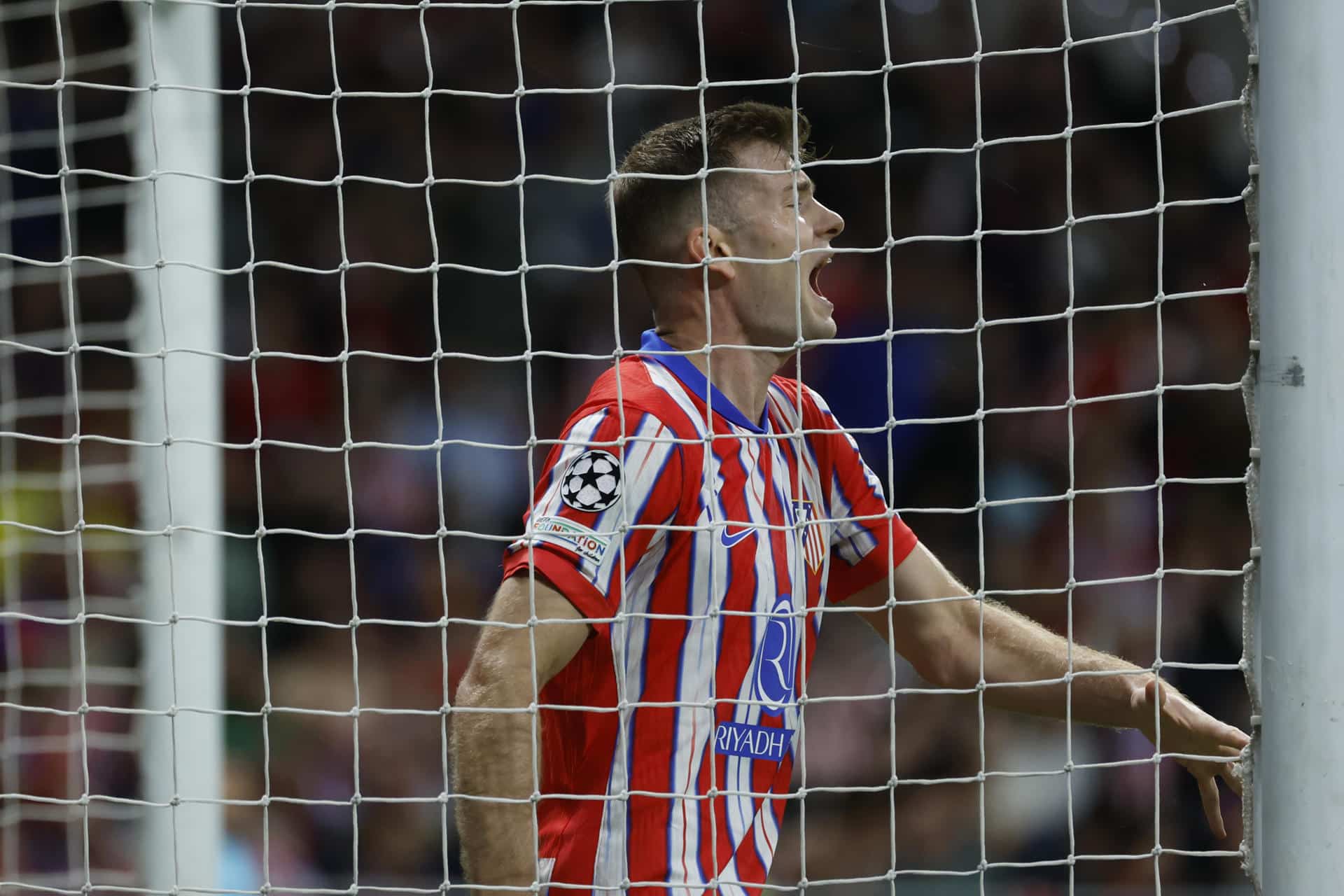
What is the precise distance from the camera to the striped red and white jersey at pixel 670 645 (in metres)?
1.77

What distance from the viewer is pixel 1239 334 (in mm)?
4031

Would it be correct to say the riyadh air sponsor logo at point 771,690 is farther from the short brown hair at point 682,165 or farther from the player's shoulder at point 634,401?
the short brown hair at point 682,165

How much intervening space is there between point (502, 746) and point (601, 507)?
30cm

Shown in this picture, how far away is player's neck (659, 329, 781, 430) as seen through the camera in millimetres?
2002

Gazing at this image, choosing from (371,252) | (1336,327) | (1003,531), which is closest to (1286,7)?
(1336,327)

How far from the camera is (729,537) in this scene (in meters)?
1.87

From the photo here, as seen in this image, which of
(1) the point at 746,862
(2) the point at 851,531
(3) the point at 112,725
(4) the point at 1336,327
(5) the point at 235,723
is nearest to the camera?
(4) the point at 1336,327

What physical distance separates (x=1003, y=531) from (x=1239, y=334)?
2.80 feet

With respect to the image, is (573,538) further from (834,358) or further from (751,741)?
(834,358)

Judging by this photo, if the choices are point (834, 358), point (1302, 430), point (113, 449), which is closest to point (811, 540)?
point (1302, 430)

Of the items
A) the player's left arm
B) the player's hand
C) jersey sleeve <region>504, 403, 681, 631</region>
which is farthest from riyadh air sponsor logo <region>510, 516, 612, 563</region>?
the player's hand

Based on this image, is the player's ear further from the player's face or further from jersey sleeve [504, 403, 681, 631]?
jersey sleeve [504, 403, 681, 631]

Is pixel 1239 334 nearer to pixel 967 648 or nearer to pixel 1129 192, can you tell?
pixel 1129 192

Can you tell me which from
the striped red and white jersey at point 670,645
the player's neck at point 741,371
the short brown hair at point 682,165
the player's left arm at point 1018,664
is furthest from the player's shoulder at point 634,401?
the player's left arm at point 1018,664
